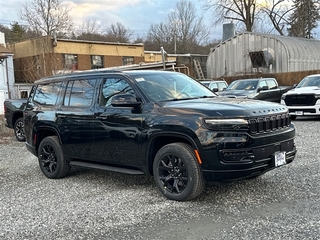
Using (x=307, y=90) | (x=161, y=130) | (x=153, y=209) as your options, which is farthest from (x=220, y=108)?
(x=307, y=90)

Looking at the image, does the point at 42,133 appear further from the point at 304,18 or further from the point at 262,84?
the point at 304,18

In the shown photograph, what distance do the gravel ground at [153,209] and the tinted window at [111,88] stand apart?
1.47 meters

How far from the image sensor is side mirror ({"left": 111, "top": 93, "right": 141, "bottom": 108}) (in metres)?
5.27

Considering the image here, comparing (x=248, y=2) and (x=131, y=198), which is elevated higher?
(x=248, y=2)

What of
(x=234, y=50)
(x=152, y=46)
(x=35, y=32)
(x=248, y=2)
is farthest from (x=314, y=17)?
(x=35, y=32)

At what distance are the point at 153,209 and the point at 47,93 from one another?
3.59m

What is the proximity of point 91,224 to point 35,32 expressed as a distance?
4161 cm

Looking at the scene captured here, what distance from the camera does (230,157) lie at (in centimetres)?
459

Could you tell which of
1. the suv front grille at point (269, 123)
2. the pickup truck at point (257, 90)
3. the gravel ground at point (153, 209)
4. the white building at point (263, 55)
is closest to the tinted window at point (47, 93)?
the gravel ground at point (153, 209)

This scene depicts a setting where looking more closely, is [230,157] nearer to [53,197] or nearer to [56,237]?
[56,237]

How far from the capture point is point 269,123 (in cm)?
488

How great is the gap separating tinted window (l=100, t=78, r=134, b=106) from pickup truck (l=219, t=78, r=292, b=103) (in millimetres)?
9772

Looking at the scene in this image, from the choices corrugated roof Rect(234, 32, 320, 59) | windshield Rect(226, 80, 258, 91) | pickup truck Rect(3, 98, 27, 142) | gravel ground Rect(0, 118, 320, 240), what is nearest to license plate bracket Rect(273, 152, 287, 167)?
gravel ground Rect(0, 118, 320, 240)

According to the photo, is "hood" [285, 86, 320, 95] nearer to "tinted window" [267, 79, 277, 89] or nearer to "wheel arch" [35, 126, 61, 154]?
"tinted window" [267, 79, 277, 89]
